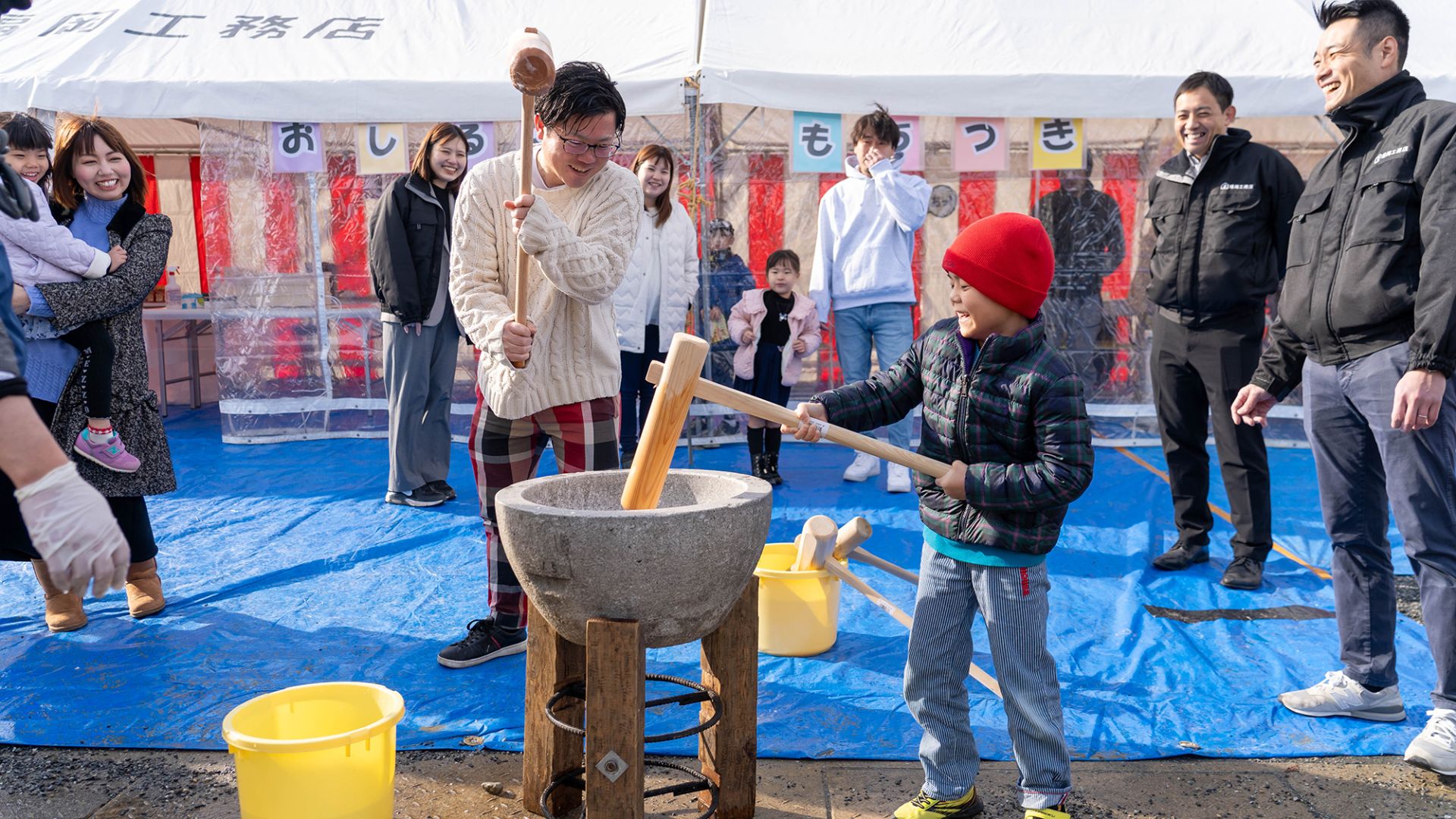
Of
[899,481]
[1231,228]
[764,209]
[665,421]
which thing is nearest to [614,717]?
[665,421]

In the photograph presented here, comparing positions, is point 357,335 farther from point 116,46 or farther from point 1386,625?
point 1386,625

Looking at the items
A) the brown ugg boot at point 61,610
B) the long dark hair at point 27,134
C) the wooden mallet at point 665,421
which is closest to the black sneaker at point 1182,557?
the wooden mallet at point 665,421

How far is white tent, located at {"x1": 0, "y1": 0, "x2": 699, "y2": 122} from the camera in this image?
18.1 feet

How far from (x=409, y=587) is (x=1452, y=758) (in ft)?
10.3

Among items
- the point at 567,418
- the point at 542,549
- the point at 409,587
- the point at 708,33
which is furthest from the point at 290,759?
the point at 708,33

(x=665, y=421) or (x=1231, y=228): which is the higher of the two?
(x=1231, y=228)

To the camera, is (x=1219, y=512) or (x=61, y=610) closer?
(x=61, y=610)

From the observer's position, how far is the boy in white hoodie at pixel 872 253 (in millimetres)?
5160

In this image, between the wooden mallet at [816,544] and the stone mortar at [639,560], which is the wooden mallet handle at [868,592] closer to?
the wooden mallet at [816,544]

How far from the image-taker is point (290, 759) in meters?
2.01

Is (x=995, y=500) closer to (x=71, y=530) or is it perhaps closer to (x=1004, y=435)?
(x=1004, y=435)

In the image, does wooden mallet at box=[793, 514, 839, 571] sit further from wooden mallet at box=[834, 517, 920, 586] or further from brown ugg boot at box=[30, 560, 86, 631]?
brown ugg boot at box=[30, 560, 86, 631]

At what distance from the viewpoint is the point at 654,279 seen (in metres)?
5.41

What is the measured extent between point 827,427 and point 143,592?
259cm
